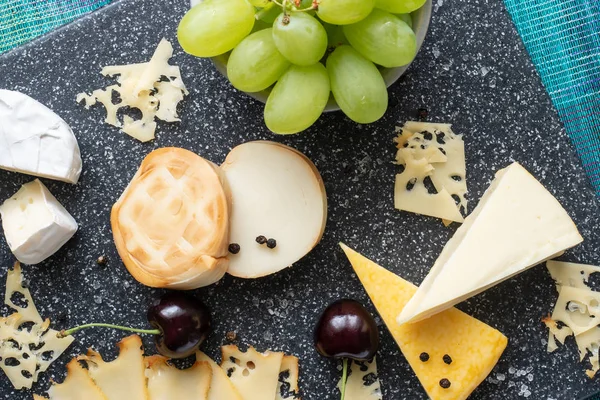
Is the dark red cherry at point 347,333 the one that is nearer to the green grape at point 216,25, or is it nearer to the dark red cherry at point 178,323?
the dark red cherry at point 178,323

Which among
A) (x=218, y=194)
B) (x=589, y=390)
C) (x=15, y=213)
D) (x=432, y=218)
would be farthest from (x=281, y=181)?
(x=589, y=390)

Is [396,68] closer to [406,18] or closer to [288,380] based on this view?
[406,18]

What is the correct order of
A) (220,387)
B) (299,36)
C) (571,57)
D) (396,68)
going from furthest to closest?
(571,57), (220,387), (396,68), (299,36)

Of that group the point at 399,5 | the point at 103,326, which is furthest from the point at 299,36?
the point at 103,326

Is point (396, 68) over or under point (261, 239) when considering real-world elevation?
over

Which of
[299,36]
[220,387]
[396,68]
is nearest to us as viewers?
[299,36]

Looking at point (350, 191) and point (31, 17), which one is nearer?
point (350, 191)
